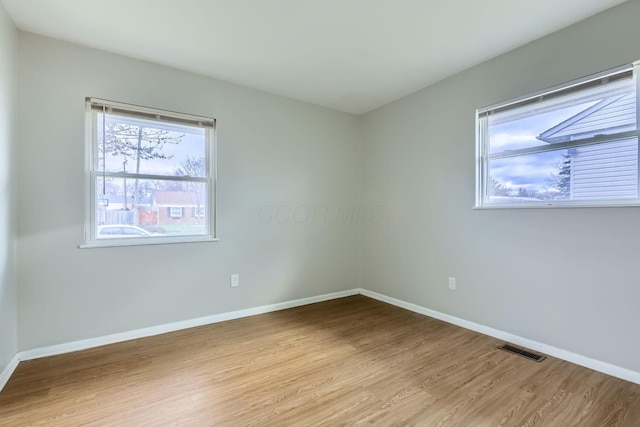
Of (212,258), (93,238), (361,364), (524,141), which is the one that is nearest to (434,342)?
(361,364)

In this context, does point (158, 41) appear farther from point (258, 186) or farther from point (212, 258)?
point (212, 258)

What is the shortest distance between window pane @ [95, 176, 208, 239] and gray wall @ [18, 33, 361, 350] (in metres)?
0.16

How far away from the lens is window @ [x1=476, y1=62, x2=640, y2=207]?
6.68 ft

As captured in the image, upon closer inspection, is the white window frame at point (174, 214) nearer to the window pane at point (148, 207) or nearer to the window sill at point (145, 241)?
the window pane at point (148, 207)

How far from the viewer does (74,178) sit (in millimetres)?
2432

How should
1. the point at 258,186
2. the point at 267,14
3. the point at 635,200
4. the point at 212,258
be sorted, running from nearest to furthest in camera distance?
the point at 635,200
the point at 267,14
the point at 212,258
the point at 258,186

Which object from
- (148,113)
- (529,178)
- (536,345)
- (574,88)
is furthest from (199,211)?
(574,88)

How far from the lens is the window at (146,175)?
255 cm

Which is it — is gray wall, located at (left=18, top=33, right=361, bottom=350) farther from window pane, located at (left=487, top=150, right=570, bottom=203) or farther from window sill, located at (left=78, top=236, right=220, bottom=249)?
window pane, located at (left=487, top=150, right=570, bottom=203)

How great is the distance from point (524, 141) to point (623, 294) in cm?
134

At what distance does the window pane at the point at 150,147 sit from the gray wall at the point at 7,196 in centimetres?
55

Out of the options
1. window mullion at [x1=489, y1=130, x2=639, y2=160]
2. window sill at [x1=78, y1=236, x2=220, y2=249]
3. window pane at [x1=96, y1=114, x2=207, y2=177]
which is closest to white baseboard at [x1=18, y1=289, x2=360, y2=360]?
window sill at [x1=78, y1=236, x2=220, y2=249]

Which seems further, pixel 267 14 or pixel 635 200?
pixel 267 14

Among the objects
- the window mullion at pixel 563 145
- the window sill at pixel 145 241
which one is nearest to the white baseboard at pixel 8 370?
the window sill at pixel 145 241
